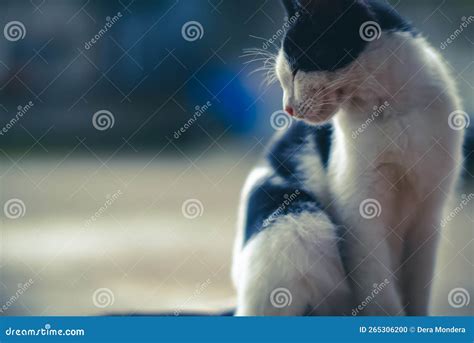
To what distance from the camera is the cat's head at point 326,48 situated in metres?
2.14

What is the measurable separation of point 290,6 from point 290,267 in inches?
36.0

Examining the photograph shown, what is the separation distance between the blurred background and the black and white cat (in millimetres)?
213

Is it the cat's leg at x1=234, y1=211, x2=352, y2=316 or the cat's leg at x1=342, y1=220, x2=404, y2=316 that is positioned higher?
the cat's leg at x1=342, y1=220, x2=404, y2=316

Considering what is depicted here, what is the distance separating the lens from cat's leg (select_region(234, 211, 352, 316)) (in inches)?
83.4

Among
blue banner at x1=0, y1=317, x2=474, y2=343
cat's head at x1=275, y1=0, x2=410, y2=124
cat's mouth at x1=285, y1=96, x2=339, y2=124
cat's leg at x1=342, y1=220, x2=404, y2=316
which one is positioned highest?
cat's head at x1=275, y1=0, x2=410, y2=124

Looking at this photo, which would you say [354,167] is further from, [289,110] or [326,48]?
[326,48]

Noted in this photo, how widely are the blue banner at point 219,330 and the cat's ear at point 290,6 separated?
3.71 feet

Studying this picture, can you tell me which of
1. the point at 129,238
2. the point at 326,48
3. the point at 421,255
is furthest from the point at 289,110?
the point at 129,238

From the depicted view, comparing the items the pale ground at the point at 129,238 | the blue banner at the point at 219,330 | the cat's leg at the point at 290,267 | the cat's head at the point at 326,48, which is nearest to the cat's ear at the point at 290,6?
the cat's head at the point at 326,48

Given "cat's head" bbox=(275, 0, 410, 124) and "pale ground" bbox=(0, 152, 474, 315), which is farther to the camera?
"pale ground" bbox=(0, 152, 474, 315)

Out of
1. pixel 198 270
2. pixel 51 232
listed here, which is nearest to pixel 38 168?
pixel 51 232

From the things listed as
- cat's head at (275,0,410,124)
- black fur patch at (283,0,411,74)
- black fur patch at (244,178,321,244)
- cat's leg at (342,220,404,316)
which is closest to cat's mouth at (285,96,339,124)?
cat's head at (275,0,410,124)

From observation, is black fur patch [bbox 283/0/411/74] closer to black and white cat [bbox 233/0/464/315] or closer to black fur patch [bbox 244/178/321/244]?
black and white cat [bbox 233/0/464/315]

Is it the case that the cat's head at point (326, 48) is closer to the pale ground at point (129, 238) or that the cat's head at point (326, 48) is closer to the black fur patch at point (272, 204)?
the black fur patch at point (272, 204)
